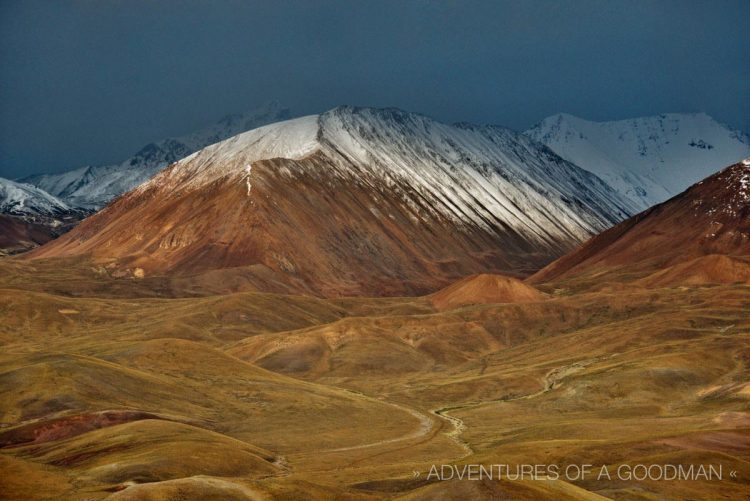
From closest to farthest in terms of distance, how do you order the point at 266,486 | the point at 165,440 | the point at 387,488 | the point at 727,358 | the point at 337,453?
the point at 266,486 → the point at 387,488 → the point at 165,440 → the point at 337,453 → the point at 727,358

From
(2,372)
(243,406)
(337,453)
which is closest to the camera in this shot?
(337,453)

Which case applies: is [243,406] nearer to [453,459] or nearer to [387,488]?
[453,459]

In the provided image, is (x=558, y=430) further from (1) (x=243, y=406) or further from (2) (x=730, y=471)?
(1) (x=243, y=406)

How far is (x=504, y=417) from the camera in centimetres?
17375

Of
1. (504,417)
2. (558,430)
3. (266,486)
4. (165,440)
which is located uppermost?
(504,417)

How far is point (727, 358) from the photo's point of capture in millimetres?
194250

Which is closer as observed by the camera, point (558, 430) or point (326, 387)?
point (558, 430)

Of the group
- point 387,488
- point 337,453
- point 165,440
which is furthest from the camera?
point 337,453

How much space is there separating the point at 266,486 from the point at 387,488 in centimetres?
1375

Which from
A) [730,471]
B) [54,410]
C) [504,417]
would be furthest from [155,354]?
[730,471]

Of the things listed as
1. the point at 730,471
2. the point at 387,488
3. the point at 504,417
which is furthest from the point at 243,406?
the point at 730,471

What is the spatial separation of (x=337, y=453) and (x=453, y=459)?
1818cm

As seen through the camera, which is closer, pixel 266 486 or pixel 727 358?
pixel 266 486

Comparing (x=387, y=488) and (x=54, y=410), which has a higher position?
(x=54, y=410)
